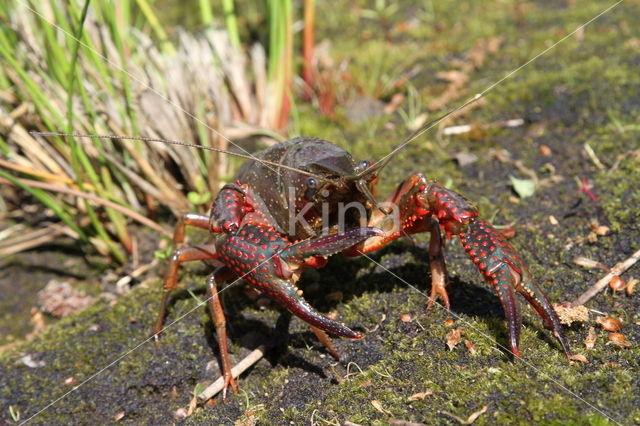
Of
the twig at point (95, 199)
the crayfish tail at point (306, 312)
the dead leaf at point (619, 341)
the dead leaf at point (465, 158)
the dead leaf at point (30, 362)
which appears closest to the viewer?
the crayfish tail at point (306, 312)

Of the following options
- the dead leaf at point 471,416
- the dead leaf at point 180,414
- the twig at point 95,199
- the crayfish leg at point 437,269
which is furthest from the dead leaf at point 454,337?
the twig at point 95,199

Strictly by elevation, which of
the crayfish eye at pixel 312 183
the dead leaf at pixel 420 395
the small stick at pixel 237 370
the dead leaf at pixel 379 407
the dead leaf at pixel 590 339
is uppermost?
the crayfish eye at pixel 312 183

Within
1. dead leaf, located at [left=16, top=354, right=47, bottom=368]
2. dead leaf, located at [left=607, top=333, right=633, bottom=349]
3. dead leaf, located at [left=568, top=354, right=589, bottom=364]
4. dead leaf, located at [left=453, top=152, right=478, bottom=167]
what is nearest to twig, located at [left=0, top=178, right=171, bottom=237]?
dead leaf, located at [left=16, top=354, right=47, bottom=368]

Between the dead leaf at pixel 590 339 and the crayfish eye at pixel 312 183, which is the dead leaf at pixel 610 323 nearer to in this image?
the dead leaf at pixel 590 339

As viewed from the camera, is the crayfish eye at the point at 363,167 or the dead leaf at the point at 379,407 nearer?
the dead leaf at the point at 379,407

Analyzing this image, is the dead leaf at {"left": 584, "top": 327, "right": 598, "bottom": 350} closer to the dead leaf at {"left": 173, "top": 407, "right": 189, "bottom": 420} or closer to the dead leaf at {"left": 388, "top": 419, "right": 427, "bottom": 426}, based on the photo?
the dead leaf at {"left": 388, "top": 419, "right": 427, "bottom": 426}

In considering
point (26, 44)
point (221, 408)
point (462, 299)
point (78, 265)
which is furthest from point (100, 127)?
point (462, 299)

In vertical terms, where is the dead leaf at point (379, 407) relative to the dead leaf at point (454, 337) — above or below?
below
